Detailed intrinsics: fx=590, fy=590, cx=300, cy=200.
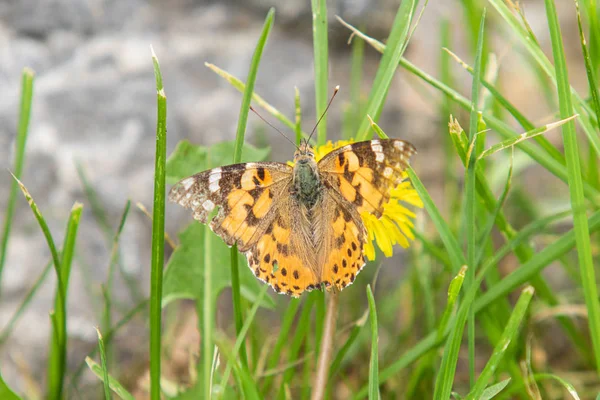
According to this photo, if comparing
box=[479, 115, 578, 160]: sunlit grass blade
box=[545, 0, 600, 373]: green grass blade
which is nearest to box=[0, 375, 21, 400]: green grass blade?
box=[479, 115, 578, 160]: sunlit grass blade

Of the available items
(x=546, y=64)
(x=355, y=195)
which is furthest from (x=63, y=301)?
(x=546, y=64)

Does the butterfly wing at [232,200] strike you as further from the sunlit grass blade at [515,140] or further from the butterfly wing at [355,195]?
the sunlit grass blade at [515,140]

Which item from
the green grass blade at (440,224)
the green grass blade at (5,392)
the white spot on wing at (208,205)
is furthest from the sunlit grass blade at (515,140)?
the green grass blade at (5,392)

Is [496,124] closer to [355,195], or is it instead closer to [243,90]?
→ [355,195]

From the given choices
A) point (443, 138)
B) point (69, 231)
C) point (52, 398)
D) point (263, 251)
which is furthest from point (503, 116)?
point (52, 398)

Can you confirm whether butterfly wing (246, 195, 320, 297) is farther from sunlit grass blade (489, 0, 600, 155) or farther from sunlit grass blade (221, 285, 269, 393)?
sunlit grass blade (489, 0, 600, 155)

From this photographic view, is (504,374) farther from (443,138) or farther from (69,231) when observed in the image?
(69,231)

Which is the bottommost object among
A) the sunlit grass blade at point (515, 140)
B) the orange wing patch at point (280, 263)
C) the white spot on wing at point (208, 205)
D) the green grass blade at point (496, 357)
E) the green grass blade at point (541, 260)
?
the green grass blade at point (496, 357)
